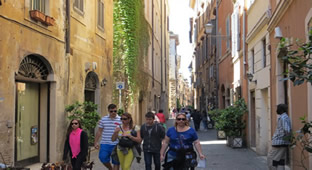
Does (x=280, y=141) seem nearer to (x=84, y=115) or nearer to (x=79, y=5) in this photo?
(x=84, y=115)

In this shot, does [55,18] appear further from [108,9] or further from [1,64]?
[108,9]

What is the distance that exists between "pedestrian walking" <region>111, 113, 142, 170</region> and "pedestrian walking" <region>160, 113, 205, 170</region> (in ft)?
3.51

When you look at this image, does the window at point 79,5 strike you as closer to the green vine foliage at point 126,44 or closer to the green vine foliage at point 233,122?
the green vine foliage at point 233,122

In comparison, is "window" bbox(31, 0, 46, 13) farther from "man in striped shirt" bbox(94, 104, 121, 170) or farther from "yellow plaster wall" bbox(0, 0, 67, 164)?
"man in striped shirt" bbox(94, 104, 121, 170)

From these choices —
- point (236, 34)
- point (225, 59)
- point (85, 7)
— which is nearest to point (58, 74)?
point (85, 7)

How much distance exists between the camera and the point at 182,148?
21.6ft

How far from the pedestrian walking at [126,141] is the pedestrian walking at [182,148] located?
1.07m

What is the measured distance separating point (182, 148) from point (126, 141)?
1.39 metres

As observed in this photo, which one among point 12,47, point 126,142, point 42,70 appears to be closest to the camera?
point 126,142

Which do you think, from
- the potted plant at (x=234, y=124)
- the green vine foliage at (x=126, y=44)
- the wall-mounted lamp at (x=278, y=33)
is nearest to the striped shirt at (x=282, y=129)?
the wall-mounted lamp at (x=278, y=33)

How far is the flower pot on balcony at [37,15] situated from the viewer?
9367 millimetres

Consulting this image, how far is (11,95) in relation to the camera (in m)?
8.51

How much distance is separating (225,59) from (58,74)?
517 inches

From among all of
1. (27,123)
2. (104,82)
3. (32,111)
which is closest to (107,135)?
(27,123)
